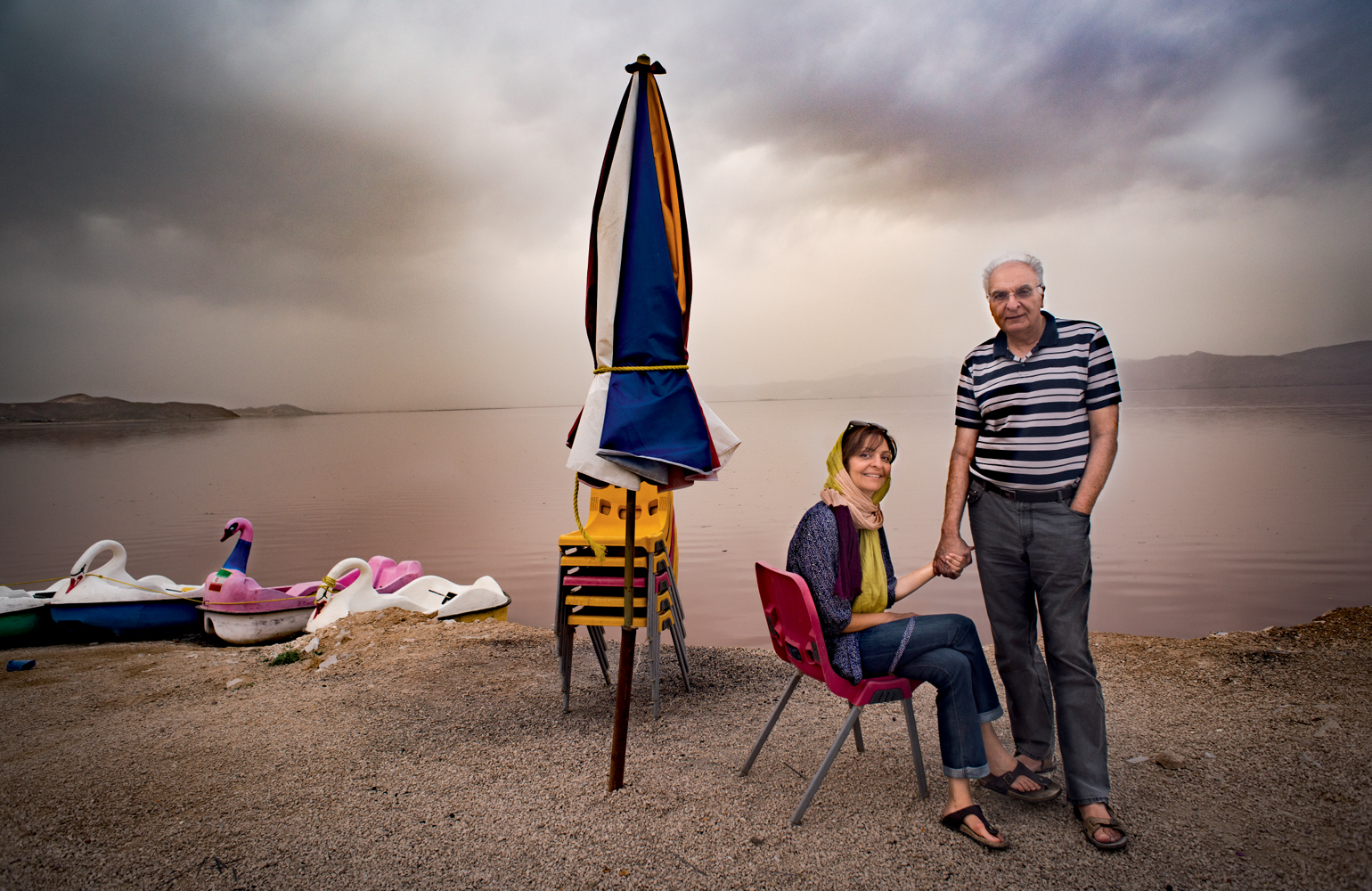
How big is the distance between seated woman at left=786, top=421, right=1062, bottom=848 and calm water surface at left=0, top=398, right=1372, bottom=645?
338 centimetres

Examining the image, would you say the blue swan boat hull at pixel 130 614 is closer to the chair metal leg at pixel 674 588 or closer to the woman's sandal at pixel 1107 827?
the chair metal leg at pixel 674 588

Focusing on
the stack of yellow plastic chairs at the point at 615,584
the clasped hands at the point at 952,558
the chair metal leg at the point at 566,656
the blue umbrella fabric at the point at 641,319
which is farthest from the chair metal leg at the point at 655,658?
the clasped hands at the point at 952,558

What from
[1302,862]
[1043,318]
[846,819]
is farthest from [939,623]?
[1302,862]

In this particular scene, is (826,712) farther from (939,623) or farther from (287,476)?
(287,476)

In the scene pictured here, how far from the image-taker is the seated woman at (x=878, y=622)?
2674mm

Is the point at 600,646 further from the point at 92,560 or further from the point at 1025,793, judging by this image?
the point at 92,560

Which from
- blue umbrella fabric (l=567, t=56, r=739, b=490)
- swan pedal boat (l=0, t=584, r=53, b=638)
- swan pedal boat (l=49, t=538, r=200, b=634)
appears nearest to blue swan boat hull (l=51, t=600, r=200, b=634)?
swan pedal boat (l=49, t=538, r=200, b=634)

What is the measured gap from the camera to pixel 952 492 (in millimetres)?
3000

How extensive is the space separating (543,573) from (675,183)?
682cm

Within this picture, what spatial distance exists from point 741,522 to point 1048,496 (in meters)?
8.90

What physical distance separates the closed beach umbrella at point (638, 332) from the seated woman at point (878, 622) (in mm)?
604

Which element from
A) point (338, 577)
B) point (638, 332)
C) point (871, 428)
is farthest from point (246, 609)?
point (871, 428)

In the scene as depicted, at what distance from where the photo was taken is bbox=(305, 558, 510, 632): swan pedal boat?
21.2ft

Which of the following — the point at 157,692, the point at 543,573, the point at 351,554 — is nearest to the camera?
the point at 157,692
